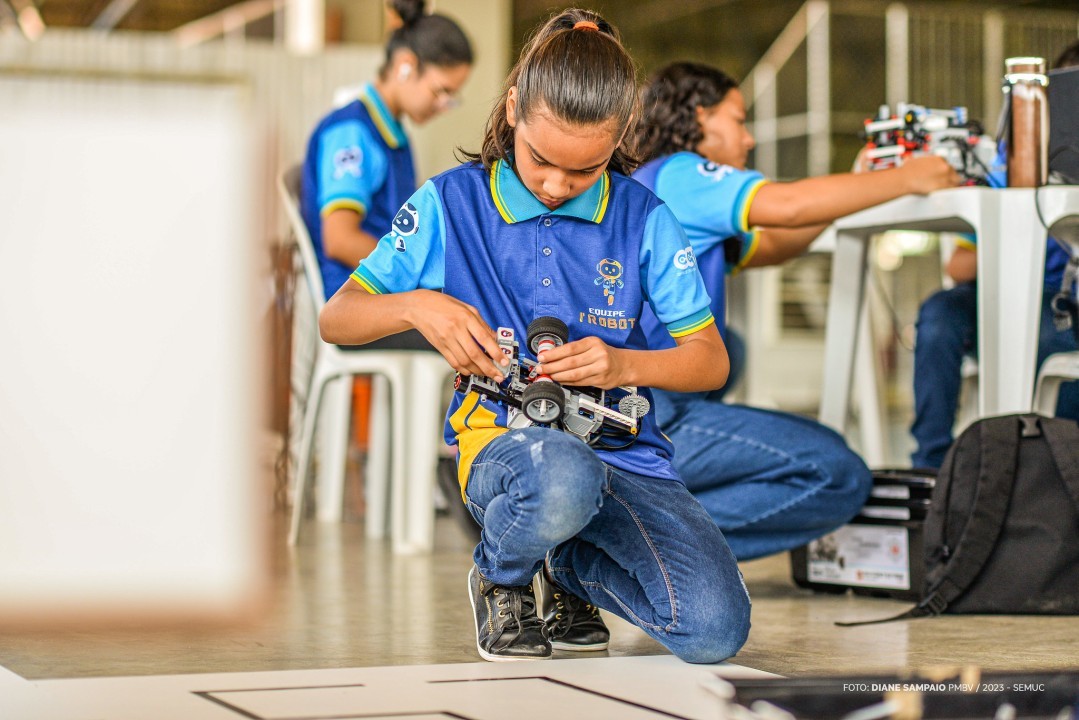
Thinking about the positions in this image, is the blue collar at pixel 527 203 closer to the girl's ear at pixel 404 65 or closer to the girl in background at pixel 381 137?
the girl in background at pixel 381 137

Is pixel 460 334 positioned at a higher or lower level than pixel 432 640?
higher

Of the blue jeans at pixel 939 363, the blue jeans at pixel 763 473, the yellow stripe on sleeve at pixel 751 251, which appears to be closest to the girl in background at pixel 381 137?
the yellow stripe on sleeve at pixel 751 251

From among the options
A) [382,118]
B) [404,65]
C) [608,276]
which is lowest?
[608,276]

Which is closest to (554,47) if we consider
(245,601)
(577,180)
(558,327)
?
(577,180)

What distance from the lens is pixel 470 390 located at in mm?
1487

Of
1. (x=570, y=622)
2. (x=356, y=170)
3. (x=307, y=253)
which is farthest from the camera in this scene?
(x=307, y=253)

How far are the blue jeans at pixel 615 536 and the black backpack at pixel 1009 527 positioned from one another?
1.77ft

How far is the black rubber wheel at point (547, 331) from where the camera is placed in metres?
1.40

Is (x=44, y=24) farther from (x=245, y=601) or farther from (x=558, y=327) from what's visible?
(x=245, y=601)

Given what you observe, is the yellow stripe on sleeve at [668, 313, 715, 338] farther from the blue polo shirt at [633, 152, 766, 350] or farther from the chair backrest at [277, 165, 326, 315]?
the chair backrest at [277, 165, 326, 315]

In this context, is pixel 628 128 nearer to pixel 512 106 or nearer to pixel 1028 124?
pixel 512 106

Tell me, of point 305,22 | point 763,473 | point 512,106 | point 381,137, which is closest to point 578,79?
point 512,106

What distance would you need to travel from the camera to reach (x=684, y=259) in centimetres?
159

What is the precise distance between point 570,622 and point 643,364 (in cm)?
38
